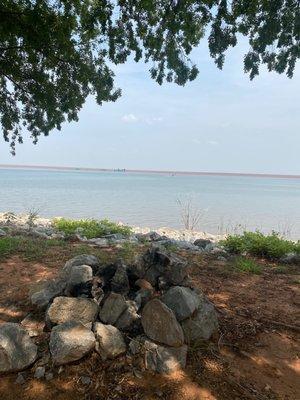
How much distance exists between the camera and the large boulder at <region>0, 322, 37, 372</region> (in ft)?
10.7

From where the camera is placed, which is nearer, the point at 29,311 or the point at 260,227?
the point at 29,311

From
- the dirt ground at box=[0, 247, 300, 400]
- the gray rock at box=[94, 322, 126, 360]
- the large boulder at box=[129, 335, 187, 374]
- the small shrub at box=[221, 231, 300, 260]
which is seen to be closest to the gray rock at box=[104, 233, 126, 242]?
the small shrub at box=[221, 231, 300, 260]

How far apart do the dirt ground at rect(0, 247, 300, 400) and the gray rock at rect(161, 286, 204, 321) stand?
0.36 m

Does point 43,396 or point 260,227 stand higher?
point 43,396

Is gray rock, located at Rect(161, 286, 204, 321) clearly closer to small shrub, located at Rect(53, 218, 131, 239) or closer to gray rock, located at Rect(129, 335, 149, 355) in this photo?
gray rock, located at Rect(129, 335, 149, 355)

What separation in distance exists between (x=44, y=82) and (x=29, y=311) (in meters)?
6.45

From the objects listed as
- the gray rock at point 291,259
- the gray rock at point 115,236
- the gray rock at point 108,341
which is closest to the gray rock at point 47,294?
the gray rock at point 108,341

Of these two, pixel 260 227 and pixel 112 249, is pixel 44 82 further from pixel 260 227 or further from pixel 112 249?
pixel 260 227

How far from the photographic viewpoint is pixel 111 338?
3.51m

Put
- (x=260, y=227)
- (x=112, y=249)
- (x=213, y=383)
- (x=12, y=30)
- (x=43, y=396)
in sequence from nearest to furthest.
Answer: (x=43, y=396) → (x=213, y=383) → (x=12, y=30) → (x=112, y=249) → (x=260, y=227)

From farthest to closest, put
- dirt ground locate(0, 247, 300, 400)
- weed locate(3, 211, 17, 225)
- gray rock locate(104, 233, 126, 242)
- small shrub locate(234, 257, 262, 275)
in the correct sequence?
weed locate(3, 211, 17, 225)
gray rock locate(104, 233, 126, 242)
small shrub locate(234, 257, 262, 275)
dirt ground locate(0, 247, 300, 400)

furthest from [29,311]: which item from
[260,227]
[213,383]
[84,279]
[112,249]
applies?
[260,227]

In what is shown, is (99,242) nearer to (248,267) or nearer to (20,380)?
(248,267)

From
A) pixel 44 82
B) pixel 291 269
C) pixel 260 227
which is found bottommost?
pixel 260 227
